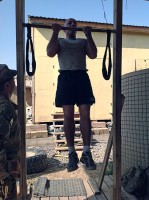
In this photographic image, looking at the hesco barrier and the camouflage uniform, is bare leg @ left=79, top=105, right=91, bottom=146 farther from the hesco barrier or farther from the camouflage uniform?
the hesco barrier

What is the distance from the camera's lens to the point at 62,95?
3.24 metres

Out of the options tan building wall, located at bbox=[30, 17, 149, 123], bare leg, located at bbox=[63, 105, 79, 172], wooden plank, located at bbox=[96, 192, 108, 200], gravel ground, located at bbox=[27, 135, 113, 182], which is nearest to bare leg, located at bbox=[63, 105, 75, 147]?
bare leg, located at bbox=[63, 105, 79, 172]

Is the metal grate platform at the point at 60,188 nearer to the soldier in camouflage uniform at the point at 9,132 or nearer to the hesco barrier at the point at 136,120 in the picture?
the hesco barrier at the point at 136,120

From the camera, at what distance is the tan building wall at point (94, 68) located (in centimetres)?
1116

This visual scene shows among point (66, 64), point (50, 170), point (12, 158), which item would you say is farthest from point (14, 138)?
point (50, 170)

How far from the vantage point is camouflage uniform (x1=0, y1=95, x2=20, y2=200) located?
2762 millimetres

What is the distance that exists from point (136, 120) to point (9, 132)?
2109 millimetres

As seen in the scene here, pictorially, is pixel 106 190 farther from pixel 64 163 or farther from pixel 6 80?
pixel 64 163

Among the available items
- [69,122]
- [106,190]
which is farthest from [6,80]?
[106,190]

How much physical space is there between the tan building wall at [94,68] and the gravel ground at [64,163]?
81.3 inches

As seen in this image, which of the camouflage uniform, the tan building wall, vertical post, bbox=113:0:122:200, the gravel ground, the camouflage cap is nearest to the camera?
the camouflage uniform

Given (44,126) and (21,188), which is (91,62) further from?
(21,188)

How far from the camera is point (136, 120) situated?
4.28 m

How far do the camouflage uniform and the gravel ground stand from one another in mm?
2400
